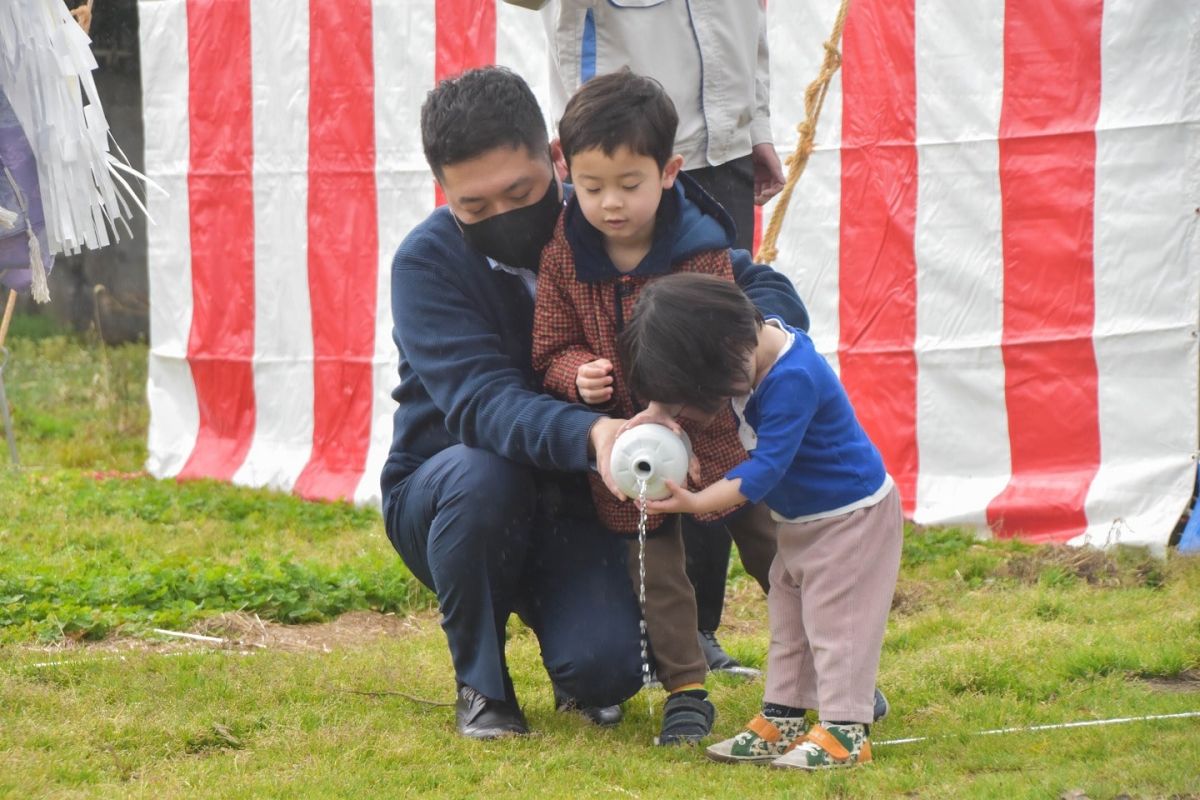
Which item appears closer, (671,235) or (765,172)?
(671,235)

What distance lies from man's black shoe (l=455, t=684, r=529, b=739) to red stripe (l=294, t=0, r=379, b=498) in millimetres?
2848

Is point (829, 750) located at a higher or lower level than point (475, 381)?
lower

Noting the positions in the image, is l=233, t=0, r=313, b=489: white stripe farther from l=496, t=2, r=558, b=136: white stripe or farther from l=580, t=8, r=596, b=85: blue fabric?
l=580, t=8, r=596, b=85: blue fabric

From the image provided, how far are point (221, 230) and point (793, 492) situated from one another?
12.5ft

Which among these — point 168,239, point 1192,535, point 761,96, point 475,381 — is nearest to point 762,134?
point 761,96

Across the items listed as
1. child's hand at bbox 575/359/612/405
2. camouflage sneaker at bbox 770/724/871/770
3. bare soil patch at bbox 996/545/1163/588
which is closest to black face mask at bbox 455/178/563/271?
child's hand at bbox 575/359/612/405

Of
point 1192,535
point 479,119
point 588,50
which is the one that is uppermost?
point 588,50

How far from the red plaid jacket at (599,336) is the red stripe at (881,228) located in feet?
7.11

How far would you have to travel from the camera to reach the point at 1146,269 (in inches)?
172

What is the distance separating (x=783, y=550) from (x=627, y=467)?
36 centimetres

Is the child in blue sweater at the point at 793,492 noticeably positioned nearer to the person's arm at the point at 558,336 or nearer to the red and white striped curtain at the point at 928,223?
the person's arm at the point at 558,336

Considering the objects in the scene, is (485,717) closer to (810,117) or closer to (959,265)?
(810,117)

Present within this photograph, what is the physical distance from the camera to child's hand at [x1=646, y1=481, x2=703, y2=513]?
2324 mm

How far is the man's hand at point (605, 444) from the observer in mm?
2383
